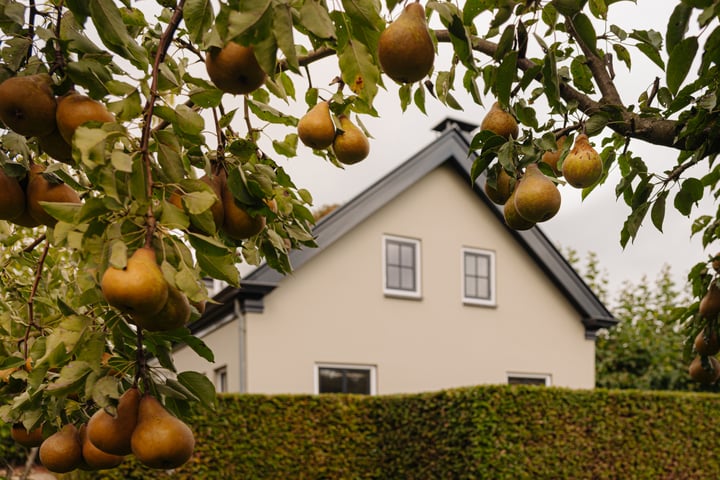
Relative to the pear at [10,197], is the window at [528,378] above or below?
below

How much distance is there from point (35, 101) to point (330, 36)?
Answer: 611 mm

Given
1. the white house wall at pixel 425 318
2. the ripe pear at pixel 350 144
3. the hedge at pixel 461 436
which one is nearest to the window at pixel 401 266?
the white house wall at pixel 425 318

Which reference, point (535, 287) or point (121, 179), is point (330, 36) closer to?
point (121, 179)

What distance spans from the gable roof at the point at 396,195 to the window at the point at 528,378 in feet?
4.27

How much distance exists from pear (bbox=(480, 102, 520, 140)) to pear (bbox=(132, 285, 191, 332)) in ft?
3.55

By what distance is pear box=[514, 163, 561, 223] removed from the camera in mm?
1729

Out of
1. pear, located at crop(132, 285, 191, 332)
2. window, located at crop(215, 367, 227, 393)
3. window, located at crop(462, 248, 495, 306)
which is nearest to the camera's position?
pear, located at crop(132, 285, 191, 332)

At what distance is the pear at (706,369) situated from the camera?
10.5ft

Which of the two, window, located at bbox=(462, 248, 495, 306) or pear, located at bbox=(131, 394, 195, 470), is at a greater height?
window, located at bbox=(462, 248, 495, 306)

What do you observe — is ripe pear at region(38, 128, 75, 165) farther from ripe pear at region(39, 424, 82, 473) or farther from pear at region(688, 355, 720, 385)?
pear at region(688, 355, 720, 385)

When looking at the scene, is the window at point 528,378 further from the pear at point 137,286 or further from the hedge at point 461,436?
the pear at point 137,286

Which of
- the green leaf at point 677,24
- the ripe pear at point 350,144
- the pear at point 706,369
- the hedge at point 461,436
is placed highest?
the green leaf at point 677,24

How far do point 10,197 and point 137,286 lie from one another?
66 cm

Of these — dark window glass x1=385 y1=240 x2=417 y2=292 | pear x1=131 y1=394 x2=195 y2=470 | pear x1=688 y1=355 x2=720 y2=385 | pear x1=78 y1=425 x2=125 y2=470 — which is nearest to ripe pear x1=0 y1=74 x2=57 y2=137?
pear x1=131 y1=394 x2=195 y2=470
